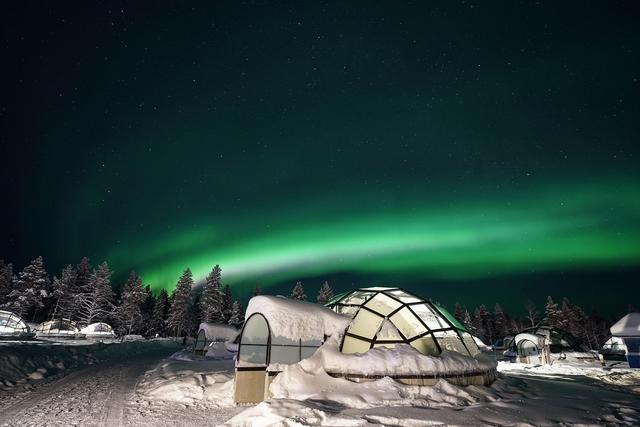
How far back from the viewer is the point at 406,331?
11453 millimetres

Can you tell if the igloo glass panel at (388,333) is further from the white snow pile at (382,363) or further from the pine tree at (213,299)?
the pine tree at (213,299)

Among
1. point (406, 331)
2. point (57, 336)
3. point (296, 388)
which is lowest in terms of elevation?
point (57, 336)

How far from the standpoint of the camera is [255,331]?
1073 cm

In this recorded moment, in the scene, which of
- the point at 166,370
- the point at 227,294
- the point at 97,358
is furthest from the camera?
the point at 227,294

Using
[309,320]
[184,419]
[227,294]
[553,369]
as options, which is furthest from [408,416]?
[227,294]

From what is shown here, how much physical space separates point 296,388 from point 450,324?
684cm

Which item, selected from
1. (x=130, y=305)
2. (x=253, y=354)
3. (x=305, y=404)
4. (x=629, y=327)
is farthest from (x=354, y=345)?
(x=130, y=305)

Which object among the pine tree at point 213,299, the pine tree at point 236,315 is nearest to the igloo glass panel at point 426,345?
the pine tree at point 213,299

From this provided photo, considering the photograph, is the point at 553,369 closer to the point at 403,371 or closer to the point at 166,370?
the point at 403,371

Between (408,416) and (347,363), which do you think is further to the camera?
(347,363)

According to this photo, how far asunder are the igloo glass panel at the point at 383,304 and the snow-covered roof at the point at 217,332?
1795 centimetres

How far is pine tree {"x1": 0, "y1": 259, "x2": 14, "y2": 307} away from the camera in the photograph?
43281 mm

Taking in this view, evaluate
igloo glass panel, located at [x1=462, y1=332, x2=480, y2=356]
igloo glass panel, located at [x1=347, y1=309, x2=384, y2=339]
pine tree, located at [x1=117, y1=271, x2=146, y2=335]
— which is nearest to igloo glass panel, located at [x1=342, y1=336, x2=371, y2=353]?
igloo glass panel, located at [x1=347, y1=309, x2=384, y2=339]

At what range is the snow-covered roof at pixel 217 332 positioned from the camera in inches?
1013
